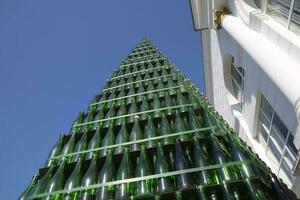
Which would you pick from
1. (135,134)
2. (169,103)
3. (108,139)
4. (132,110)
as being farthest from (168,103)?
(108,139)

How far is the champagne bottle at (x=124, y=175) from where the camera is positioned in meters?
3.36

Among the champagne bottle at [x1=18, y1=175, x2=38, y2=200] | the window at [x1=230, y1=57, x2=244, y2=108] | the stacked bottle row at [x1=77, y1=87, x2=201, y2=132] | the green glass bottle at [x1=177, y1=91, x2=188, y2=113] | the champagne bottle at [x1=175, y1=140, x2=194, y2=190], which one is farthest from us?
the window at [x1=230, y1=57, x2=244, y2=108]

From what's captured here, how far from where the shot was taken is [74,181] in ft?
13.0

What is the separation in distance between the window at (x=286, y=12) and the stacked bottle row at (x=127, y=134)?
4363 mm

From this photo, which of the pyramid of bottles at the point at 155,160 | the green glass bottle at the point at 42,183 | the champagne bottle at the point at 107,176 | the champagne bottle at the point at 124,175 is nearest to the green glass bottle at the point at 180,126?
the pyramid of bottles at the point at 155,160

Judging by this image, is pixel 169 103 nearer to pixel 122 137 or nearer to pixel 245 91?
pixel 122 137

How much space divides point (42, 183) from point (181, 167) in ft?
5.40

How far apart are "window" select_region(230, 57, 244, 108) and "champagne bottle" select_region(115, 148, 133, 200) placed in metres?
9.85

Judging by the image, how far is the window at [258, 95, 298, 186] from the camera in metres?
8.98

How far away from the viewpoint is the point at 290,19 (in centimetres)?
851

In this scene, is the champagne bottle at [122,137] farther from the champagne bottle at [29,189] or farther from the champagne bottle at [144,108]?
the champagne bottle at [29,189]

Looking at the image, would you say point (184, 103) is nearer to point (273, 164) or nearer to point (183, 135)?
point (183, 135)

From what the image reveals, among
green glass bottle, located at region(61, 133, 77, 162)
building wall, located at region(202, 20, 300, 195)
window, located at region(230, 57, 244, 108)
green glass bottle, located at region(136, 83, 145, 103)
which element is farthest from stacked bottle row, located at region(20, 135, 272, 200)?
window, located at region(230, 57, 244, 108)

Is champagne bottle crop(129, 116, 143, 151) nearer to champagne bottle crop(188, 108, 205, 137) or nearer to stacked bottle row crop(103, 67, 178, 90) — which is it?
champagne bottle crop(188, 108, 205, 137)
